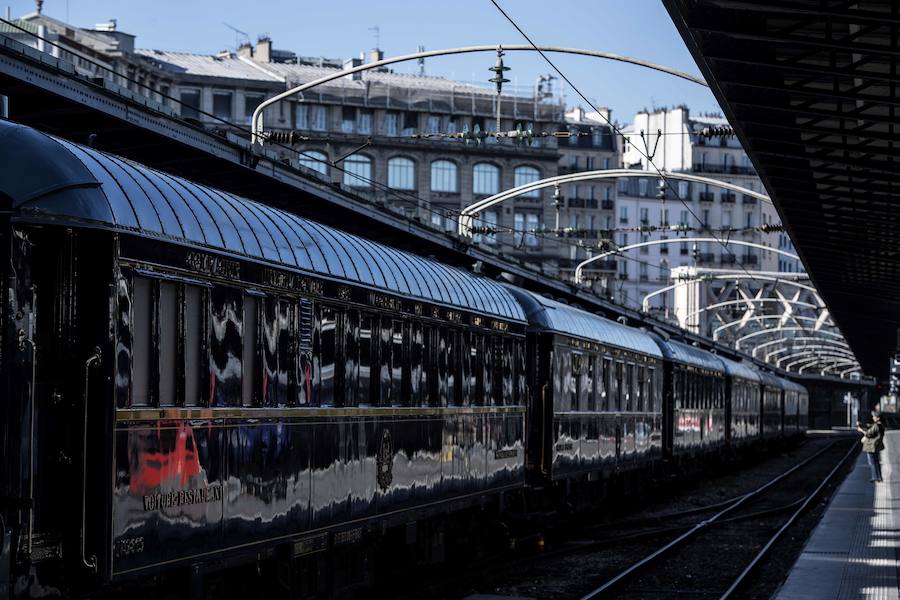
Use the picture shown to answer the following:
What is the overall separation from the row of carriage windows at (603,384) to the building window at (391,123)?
228ft

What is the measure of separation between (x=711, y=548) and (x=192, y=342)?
14.5 meters

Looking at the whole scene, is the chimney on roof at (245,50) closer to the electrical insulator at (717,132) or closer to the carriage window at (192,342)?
the electrical insulator at (717,132)

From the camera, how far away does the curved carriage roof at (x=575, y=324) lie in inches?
850

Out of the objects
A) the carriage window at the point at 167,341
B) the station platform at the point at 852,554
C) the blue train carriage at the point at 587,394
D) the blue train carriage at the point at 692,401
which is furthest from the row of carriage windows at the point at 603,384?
the carriage window at the point at 167,341

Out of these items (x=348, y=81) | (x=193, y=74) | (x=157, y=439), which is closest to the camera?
(x=157, y=439)

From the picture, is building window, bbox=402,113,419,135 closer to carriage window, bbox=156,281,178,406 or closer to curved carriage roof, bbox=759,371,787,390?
curved carriage roof, bbox=759,371,787,390

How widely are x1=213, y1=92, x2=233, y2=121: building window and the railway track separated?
62.6 meters

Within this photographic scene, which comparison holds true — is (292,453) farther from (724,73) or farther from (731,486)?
(731,486)

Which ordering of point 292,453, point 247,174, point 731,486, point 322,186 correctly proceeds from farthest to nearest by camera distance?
point 731,486, point 322,186, point 247,174, point 292,453

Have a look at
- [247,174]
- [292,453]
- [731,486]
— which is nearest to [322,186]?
[247,174]

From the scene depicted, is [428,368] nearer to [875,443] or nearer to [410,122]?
[875,443]

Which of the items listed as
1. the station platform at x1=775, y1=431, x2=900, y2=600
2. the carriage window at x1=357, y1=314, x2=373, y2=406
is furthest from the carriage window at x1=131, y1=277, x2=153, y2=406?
the station platform at x1=775, y1=431, x2=900, y2=600

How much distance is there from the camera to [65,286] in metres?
8.78

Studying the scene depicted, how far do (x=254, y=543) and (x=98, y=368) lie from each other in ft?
9.49
